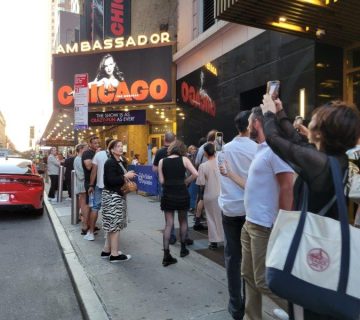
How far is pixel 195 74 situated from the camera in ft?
48.7

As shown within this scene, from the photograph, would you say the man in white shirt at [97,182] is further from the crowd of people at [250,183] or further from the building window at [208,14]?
the building window at [208,14]

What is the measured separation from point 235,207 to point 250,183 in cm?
63

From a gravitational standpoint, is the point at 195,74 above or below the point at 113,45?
below

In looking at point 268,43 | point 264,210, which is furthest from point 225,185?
point 268,43

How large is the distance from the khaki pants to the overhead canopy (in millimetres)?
3894

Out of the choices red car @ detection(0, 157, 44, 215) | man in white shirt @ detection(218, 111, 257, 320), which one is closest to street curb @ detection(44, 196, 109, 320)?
man in white shirt @ detection(218, 111, 257, 320)

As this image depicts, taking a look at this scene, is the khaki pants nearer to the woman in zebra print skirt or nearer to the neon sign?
the woman in zebra print skirt

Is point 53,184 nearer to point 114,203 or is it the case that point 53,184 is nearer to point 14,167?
point 14,167

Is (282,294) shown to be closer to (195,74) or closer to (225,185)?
(225,185)

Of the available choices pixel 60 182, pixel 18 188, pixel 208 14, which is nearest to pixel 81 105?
pixel 18 188

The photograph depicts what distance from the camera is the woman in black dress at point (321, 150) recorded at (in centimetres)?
202

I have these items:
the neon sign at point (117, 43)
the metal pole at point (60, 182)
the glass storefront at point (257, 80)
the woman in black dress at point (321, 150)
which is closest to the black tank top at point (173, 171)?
the glass storefront at point (257, 80)

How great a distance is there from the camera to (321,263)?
6.19 feet

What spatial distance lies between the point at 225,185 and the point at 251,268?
34.6 inches
